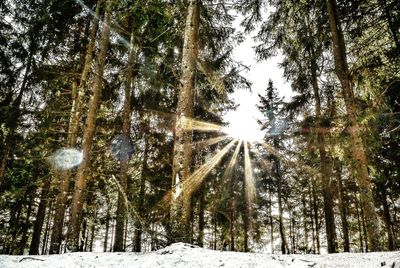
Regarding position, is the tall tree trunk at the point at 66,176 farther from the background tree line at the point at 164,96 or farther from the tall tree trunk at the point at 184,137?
the tall tree trunk at the point at 184,137

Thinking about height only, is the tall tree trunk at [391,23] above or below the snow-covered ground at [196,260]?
above

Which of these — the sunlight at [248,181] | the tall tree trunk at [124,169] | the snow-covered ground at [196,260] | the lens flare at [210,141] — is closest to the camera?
the snow-covered ground at [196,260]

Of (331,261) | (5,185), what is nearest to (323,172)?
(331,261)

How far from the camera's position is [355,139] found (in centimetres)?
762

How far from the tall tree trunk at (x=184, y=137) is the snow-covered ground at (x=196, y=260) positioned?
0.94m

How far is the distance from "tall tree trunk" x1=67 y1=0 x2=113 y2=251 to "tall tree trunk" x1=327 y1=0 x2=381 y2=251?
6486mm

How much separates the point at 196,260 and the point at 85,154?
5.50 meters

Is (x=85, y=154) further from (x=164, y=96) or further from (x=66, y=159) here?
(x=164, y=96)

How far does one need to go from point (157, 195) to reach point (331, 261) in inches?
418

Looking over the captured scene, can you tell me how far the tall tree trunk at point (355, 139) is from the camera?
23.0ft

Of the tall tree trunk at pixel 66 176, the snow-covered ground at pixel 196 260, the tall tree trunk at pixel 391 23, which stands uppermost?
the tall tree trunk at pixel 391 23

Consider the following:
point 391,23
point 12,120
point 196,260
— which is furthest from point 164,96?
point 196,260

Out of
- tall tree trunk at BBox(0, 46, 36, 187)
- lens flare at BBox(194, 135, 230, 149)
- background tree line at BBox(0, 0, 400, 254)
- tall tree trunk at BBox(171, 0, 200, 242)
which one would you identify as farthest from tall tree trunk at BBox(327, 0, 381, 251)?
tall tree trunk at BBox(0, 46, 36, 187)

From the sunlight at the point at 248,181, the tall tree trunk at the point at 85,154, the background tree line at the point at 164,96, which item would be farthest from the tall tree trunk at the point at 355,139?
the sunlight at the point at 248,181
